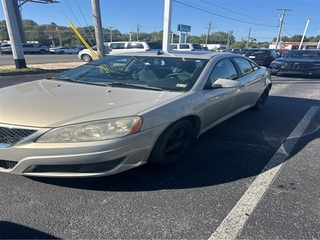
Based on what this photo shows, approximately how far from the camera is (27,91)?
262cm

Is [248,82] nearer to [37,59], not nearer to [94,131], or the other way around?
[94,131]

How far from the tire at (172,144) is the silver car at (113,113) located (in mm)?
11

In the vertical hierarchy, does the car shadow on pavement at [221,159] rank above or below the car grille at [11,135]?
below

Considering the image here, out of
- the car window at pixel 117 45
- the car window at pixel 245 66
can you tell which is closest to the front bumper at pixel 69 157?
the car window at pixel 245 66

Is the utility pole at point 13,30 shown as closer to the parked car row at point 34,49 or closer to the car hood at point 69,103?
the car hood at point 69,103

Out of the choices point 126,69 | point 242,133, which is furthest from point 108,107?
point 242,133

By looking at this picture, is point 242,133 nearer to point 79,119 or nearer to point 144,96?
point 144,96

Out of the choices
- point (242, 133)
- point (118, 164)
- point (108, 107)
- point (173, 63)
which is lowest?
point (242, 133)

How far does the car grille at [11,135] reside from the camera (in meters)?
1.86

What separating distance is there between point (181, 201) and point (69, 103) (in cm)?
143

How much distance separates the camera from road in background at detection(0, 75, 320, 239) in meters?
1.76

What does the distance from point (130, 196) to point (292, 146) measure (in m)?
2.52

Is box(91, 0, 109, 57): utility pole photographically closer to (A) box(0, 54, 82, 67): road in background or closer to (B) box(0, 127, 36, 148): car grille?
(A) box(0, 54, 82, 67): road in background

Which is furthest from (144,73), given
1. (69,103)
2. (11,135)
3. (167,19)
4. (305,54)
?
(305,54)
